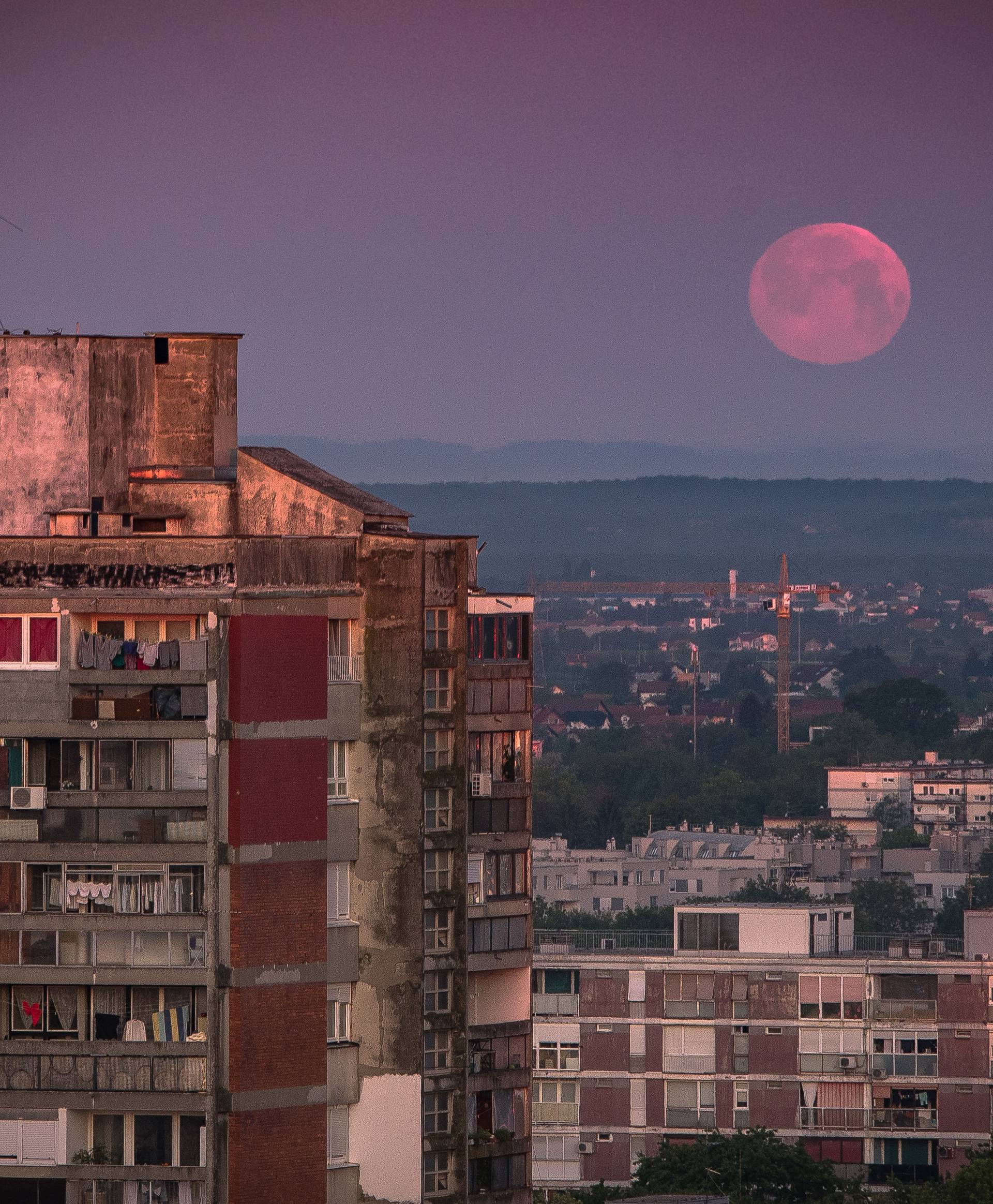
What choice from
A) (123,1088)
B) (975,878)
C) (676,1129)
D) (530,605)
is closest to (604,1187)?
(676,1129)

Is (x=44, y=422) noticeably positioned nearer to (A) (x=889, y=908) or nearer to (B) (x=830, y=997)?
(B) (x=830, y=997)

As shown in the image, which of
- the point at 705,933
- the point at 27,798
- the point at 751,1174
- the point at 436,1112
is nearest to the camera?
the point at 27,798

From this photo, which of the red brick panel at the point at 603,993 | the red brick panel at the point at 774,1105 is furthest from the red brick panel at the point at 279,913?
the red brick panel at the point at 774,1105

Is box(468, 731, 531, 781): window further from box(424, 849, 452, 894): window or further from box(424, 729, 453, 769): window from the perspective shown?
box(424, 849, 452, 894): window

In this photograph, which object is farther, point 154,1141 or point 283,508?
point 283,508

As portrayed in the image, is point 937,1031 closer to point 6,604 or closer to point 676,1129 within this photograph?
point 676,1129

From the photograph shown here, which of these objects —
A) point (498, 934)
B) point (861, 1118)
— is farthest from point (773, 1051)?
point (498, 934)

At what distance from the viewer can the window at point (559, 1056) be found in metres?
84.2

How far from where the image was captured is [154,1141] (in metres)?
41.4

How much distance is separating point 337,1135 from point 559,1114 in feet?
142

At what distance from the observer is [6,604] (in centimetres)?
4219

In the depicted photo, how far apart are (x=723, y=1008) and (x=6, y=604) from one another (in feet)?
148

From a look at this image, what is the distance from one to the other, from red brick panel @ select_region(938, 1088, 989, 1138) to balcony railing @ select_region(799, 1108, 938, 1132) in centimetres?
66

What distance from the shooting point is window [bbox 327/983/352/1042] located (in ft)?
139
